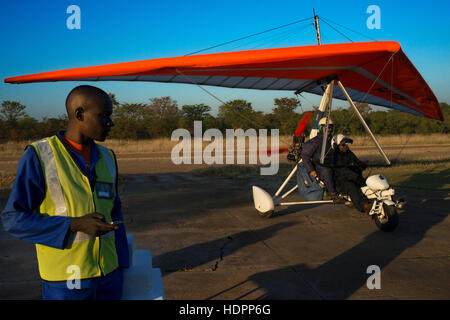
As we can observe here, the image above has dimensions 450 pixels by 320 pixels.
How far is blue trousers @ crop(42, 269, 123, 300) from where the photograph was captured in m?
1.96

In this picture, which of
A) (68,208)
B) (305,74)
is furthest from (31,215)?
(305,74)

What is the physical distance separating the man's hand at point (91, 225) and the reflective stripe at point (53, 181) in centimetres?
12

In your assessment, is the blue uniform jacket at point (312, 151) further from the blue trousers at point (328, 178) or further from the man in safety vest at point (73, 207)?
the man in safety vest at point (73, 207)

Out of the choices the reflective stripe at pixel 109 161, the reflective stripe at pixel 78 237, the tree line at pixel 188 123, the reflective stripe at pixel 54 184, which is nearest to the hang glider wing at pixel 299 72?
the reflective stripe at pixel 109 161

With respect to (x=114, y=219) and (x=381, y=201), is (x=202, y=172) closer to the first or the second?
(x=381, y=201)

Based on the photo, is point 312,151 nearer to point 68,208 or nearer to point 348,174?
point 348,174

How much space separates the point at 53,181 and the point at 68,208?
16cm

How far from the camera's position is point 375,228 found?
700 centimetres

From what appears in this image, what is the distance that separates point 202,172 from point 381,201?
1137 cm

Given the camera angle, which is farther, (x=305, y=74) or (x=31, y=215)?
(x=305, y=74)

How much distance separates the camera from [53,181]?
6.42 feet

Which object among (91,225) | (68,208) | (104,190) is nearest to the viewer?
(91,225)

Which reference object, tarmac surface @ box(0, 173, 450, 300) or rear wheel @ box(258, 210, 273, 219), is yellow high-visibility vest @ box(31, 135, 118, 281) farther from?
rear wheel @ box(258, 210, 273, 219)
